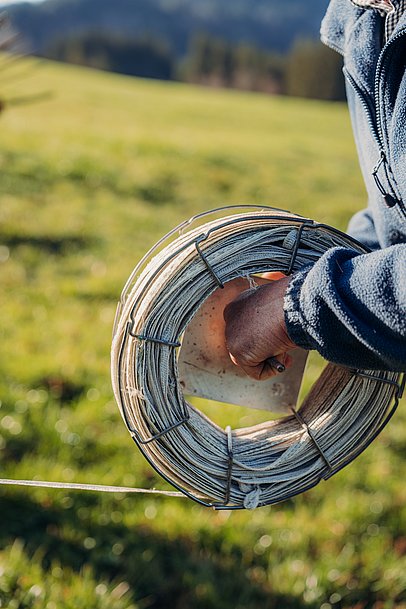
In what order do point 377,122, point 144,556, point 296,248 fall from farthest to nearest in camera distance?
point 144,556 < point 296,248 < point 377,122

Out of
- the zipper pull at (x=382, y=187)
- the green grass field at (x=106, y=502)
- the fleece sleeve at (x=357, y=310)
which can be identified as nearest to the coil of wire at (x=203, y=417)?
the zipper pull at (x=382, y=187)

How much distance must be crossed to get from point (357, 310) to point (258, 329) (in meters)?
0.36

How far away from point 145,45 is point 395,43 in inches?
3002

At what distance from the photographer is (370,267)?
1.62 m

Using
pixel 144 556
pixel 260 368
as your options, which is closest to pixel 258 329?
pixel 260 368

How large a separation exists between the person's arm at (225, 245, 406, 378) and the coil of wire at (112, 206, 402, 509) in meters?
0.26

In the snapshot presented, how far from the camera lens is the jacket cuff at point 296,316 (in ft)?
5.56

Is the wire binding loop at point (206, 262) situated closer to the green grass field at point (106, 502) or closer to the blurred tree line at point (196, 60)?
the green grass field at point (106, 502)

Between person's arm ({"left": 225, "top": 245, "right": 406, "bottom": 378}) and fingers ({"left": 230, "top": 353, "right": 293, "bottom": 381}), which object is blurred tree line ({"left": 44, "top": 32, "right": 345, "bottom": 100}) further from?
person's arm ({"left": 225, "top": 245, "right": 406, "bottom": 378})

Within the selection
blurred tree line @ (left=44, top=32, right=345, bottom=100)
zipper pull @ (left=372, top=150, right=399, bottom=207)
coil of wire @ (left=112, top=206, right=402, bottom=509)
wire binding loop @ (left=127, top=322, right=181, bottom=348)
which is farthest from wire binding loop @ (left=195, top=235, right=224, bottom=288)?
blurred tree line @ (left=44, top=32, right=345, bottom=100)

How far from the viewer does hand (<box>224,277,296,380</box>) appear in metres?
1.85

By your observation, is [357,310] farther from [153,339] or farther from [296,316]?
[153,339]

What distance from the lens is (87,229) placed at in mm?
7742

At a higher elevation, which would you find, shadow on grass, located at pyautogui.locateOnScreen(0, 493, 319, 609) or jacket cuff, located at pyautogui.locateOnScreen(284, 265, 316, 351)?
jacket cuff, located at pyautogui.locateOnScreen(284, 265, 316, 351)
